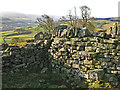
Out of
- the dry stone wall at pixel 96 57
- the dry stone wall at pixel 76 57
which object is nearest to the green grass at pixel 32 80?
the dry stone wall at pixel 76 57

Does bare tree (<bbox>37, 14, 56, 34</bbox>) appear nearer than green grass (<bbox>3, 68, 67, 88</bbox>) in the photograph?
No

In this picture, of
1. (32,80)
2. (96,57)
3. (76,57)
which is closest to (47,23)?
(76,57)

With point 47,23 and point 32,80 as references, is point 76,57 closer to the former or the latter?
point 32,80

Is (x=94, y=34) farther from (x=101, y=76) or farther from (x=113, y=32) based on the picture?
(x=101, y=76)

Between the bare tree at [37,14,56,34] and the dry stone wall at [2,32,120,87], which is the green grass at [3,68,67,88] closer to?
A: the dry stone wall at [2,32,120,87]

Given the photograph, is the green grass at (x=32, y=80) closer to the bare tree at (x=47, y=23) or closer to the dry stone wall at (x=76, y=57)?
the dry stone wall at (x=76, y=57)

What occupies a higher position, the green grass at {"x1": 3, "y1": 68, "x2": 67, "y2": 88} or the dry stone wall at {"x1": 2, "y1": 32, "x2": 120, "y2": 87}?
the dry stone wall at {"x1": 2, "y1": 32, "x2": 120, "y2": 87}

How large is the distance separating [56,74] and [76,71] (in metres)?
2.31

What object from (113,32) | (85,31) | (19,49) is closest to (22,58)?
(19,49)

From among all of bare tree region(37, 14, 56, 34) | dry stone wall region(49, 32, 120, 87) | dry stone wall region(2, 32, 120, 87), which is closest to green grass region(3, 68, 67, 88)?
dry stone wall region(2, 32, 120, 87)

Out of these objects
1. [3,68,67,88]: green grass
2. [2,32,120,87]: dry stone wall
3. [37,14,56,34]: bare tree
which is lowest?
[3,68,67,88]: green grass

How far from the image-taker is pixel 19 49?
13.2 meters

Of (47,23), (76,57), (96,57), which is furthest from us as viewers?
(47,23)

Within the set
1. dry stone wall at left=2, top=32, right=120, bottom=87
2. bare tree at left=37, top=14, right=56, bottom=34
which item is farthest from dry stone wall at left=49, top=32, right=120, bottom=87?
bare tree at left=37, top=14, right=56, bottom=34
